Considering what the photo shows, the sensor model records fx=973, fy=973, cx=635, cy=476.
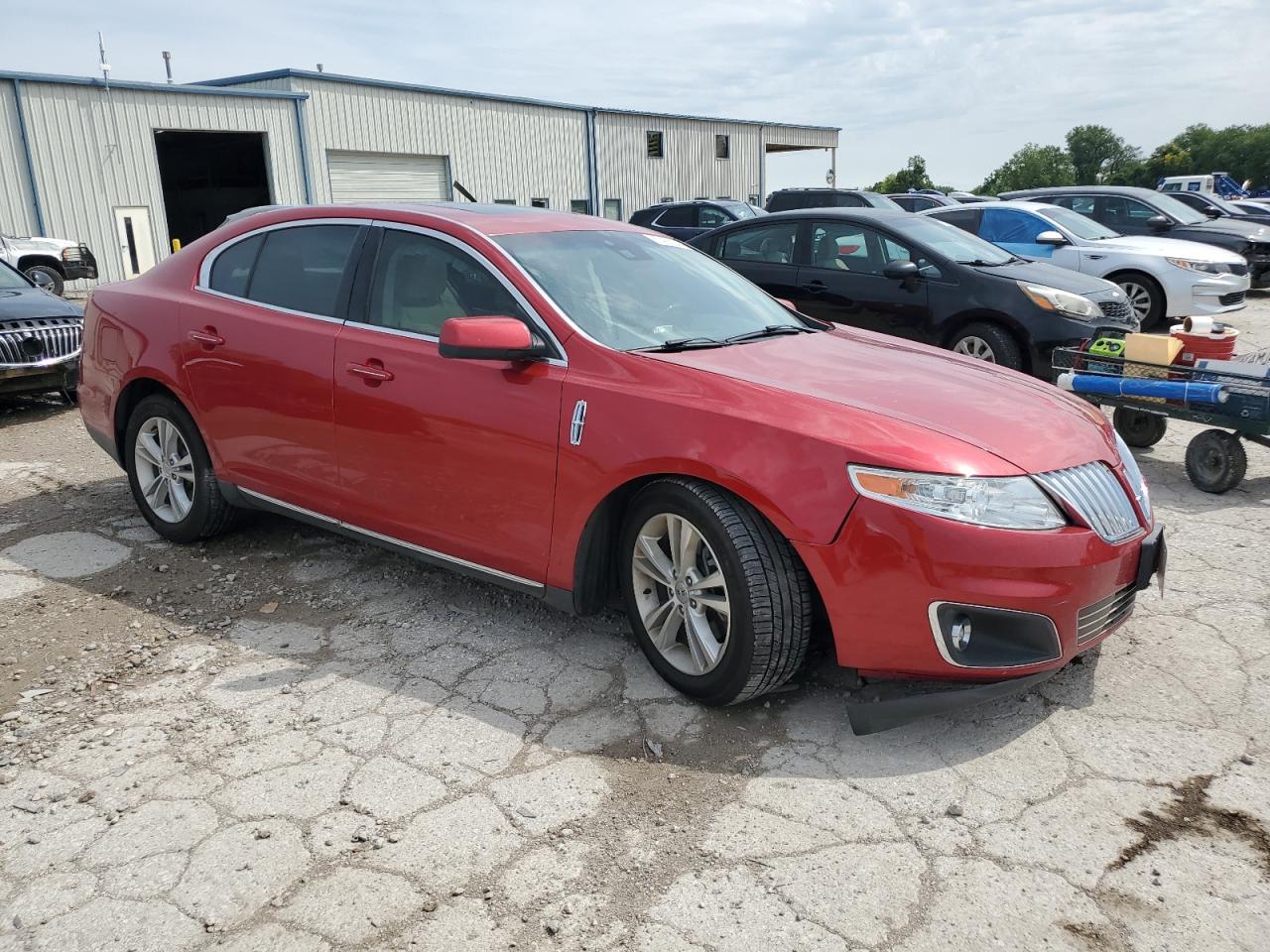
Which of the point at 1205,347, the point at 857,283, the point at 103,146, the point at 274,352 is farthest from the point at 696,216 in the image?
the point at 274,352

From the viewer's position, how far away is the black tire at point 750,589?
9.69ft

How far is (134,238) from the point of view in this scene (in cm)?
2062

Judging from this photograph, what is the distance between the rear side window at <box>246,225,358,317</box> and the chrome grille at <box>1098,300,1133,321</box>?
6194mm

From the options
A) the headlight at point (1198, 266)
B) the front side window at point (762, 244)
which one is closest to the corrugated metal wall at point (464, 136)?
the front side window at point (762, 244)

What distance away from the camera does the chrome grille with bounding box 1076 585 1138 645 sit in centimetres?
292

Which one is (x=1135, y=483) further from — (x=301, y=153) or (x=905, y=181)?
(x=905, y=181)

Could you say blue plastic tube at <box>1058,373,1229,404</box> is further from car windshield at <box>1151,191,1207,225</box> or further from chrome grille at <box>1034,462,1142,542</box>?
car windshield at <box>1151,191,1207,225</box>

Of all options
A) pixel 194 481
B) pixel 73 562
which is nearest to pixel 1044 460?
pixel 194 481

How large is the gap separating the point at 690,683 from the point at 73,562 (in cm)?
324

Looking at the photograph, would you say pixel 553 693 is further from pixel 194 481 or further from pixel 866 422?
pixel 194 481

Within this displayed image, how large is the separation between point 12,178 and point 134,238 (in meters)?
2.58

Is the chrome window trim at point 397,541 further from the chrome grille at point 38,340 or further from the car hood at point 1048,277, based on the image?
the car hood at point 1048,277

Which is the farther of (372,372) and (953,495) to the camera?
(372,372)

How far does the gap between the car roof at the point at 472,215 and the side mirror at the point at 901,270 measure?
3.77 m
